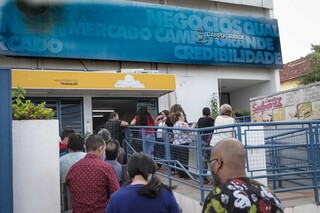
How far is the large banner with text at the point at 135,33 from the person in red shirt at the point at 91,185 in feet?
31.0

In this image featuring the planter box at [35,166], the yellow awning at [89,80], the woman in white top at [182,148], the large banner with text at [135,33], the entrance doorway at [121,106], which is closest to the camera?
the planter box at [35,166]

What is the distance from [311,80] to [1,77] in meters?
18.6

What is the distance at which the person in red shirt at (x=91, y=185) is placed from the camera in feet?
11.4

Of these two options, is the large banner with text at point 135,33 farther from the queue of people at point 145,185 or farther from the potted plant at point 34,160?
the queue of people at point 145,185

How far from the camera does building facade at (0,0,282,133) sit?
38.5 feet

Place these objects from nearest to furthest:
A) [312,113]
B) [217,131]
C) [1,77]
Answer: [1,77] → [217,131] → [312,113]

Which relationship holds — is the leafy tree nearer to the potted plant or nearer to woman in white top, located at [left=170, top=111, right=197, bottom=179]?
woman in white top, located at [left=170, top=111, right=197, bottom=179]

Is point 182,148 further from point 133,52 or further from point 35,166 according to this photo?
point 133,52

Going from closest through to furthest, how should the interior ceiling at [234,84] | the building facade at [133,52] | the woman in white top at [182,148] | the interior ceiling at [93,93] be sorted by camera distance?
the woman in white top at [182,148] < the interior ceiling at [93,93] < the building facade at [133,52] < the interior ceiling at [234,84]

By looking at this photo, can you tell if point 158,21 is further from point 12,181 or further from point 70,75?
point 12,181

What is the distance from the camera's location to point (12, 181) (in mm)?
4148

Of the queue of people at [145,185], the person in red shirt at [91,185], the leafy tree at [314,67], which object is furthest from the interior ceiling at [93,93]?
the leafy tree at [314,67]

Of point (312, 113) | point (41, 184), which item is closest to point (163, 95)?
point (312, 113)

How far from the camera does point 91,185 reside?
347 cm
